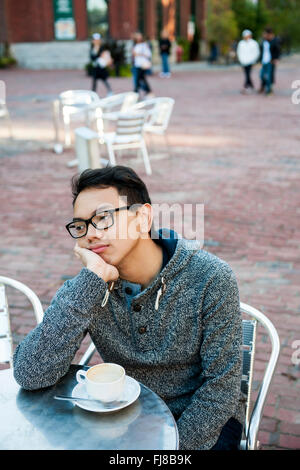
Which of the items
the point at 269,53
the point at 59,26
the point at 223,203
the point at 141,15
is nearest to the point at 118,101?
the point at 223,203

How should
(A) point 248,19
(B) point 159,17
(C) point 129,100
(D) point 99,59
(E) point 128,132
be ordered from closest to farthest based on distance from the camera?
(E) point 128,132 < (C) point 129,100 < (D) point 99,59 < (B) point 159,17 < (A) point 248,19

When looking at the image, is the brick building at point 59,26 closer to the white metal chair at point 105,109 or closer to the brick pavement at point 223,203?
the brick pavement at point 223,203

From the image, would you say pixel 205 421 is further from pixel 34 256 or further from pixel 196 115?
pixel 196 115

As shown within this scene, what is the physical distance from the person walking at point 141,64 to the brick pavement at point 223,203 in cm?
325

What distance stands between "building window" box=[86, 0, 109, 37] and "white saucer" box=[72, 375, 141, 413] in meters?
36.2

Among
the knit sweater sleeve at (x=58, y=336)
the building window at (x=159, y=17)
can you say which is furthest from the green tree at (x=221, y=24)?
the knit sweater sleeve at (x=58, y=336)

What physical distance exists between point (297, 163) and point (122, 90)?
42.0 feet

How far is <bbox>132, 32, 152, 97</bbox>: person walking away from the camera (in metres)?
17.2

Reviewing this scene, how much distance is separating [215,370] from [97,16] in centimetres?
3747

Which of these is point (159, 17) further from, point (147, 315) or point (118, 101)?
point (147, 315)

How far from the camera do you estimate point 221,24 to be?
115 ft

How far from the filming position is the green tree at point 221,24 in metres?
34.6

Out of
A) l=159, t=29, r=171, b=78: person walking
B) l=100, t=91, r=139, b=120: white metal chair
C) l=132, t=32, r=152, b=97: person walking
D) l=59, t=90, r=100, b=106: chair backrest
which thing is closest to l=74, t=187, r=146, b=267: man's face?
l=100, t=91, r=139, b=120: white metal chair

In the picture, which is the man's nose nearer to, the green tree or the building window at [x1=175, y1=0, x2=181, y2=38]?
the green tree
